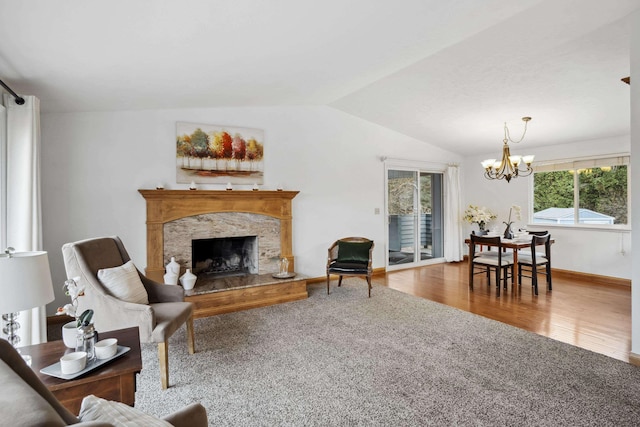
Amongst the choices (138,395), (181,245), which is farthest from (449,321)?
(181,245)

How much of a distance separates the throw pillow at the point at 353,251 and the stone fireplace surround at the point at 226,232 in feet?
2.50

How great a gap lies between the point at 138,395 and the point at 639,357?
12.1 ft

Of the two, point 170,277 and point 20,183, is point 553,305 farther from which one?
point 20,183

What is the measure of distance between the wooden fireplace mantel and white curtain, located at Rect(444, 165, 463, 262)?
11.6 feet

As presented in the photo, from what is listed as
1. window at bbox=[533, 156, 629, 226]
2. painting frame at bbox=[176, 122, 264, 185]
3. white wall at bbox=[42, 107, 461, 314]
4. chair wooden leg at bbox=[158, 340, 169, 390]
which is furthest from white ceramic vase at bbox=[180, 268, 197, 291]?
window at bbox=[533, 156, 629, 226]

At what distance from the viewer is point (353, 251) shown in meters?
5.17

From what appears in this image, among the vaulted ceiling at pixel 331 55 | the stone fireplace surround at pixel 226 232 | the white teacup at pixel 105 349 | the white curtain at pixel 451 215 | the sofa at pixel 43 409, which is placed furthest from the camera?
the white curtain at pixel 451 215

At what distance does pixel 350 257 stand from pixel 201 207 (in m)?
2.22

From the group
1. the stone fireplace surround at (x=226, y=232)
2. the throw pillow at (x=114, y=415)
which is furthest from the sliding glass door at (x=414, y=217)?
the throw pillow at (x=114, y=415)

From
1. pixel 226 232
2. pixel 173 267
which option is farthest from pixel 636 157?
pixel 173 267

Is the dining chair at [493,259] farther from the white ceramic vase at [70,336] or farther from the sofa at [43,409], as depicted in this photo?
the white ceramic vase at [70,336]

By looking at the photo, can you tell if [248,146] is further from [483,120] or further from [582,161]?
[582,161]

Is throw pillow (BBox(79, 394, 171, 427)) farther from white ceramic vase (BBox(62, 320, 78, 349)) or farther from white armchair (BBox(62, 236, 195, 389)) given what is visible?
white armchair (BBox(62, 236, 195, 389))

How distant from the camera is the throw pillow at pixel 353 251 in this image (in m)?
5.10
